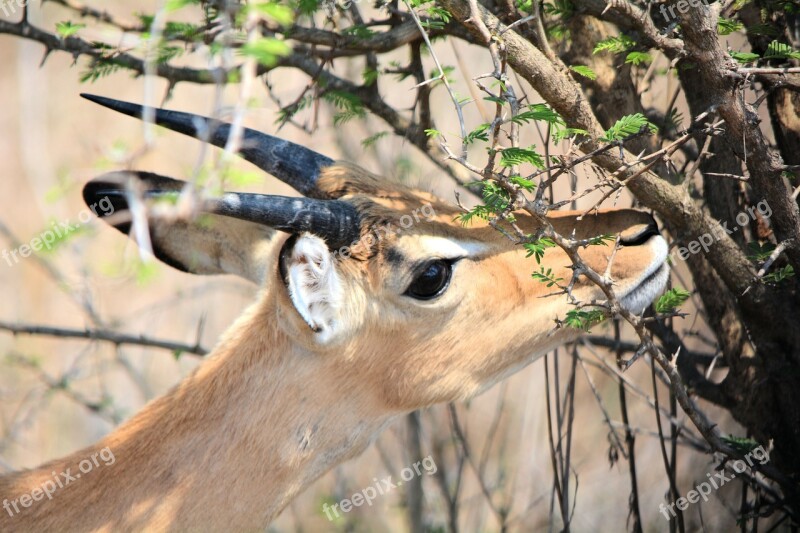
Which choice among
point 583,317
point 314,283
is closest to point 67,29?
point 314,283

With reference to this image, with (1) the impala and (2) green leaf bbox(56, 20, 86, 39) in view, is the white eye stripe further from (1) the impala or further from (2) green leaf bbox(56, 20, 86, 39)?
(2) green leaf bbox(56, 20, 86, 39)

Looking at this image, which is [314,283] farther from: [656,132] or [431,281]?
[656,132]

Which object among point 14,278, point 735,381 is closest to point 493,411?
point 735,381

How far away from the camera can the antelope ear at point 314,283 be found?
3.45 metres

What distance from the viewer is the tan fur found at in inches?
143

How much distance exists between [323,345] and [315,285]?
0.30m

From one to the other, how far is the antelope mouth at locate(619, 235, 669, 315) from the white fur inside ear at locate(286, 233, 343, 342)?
128 cm

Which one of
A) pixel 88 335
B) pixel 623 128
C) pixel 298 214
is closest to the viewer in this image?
pixel 623 128

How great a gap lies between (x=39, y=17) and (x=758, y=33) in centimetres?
1056

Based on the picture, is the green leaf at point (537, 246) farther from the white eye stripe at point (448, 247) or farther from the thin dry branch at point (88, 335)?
the thin dry branch at point (88, 335)

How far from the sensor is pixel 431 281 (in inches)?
145

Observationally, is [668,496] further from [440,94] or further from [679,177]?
[440,94]

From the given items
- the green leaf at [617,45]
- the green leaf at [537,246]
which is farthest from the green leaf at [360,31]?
the green leaf at [537,246]

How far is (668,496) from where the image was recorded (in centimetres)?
452
